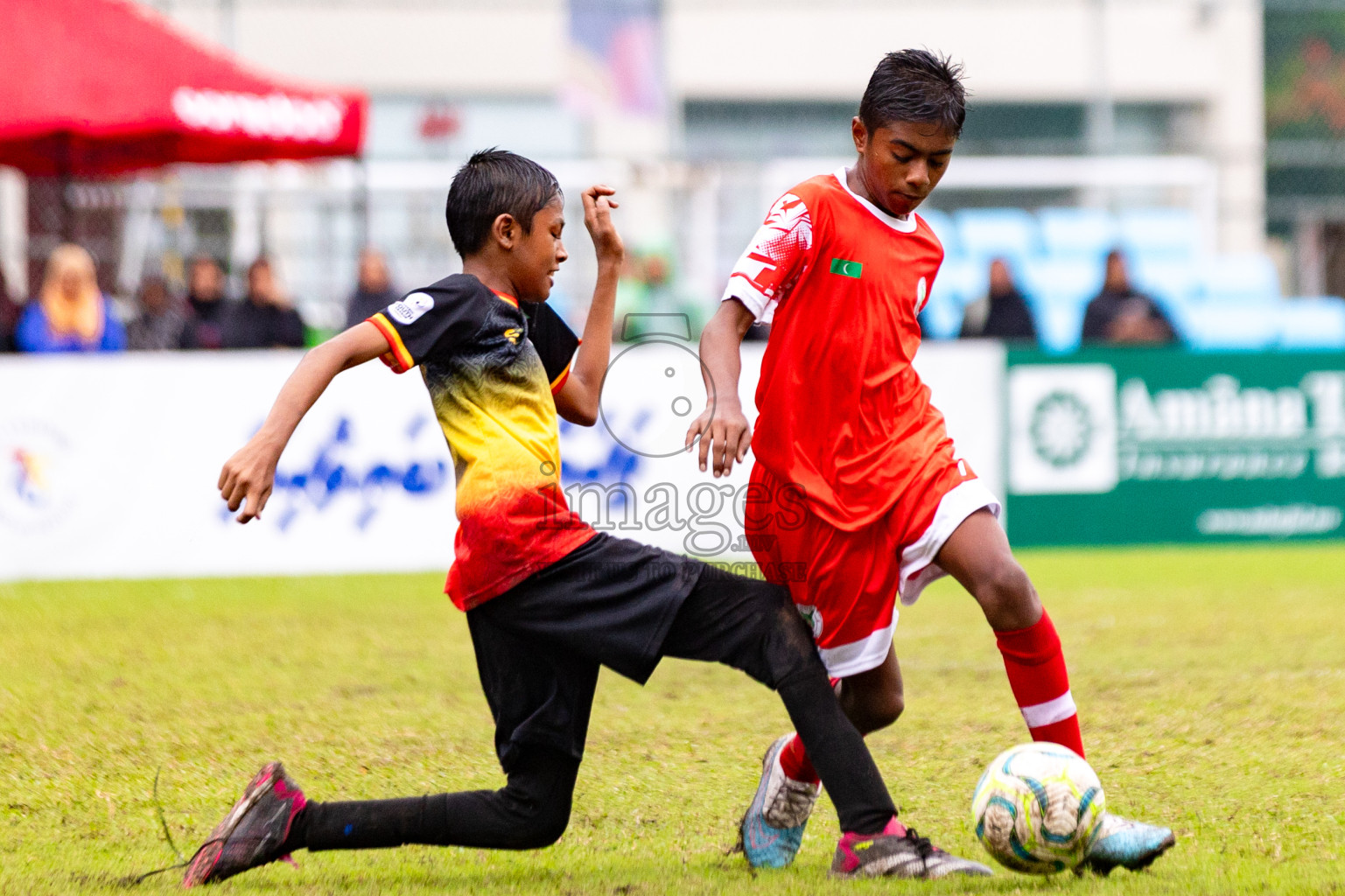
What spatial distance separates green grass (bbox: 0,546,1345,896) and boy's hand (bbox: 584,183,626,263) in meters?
1.36

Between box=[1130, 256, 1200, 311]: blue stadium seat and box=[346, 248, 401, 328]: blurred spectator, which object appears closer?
box=[346, 248, 401, 328]: blurred spectator

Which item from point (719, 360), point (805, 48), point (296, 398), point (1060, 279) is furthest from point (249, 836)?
point (805, 48)

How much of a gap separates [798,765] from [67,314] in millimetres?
7990

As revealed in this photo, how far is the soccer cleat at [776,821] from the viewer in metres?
3.69

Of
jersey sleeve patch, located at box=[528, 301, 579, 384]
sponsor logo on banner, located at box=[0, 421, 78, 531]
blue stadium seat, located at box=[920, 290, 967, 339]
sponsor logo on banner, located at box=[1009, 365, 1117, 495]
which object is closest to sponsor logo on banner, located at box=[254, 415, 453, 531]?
sponsor logo on banner, located at box=[0, 421, 78, 531]

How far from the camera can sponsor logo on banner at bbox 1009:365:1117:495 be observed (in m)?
10.9

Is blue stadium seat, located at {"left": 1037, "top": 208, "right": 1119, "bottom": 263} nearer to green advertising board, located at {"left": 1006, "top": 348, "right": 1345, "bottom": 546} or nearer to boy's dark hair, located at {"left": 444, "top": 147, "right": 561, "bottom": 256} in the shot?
green advertising board, located at {"left": 1006, "top": 348, "right": 1345, "bottom": 546}

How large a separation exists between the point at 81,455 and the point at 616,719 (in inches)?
216

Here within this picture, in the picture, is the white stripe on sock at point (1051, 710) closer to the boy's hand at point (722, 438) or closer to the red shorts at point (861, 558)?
the red shorts at point (861, 558)

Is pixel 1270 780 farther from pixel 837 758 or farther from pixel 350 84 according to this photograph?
pixel 350 84

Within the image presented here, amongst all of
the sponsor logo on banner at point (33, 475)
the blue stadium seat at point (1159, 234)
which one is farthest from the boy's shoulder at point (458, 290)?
the blue stadium seat at point (1159, 234)

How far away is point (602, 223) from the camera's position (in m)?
3.55

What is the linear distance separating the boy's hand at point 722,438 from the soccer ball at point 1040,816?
2.96 feet

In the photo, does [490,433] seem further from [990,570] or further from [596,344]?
[990,570]
